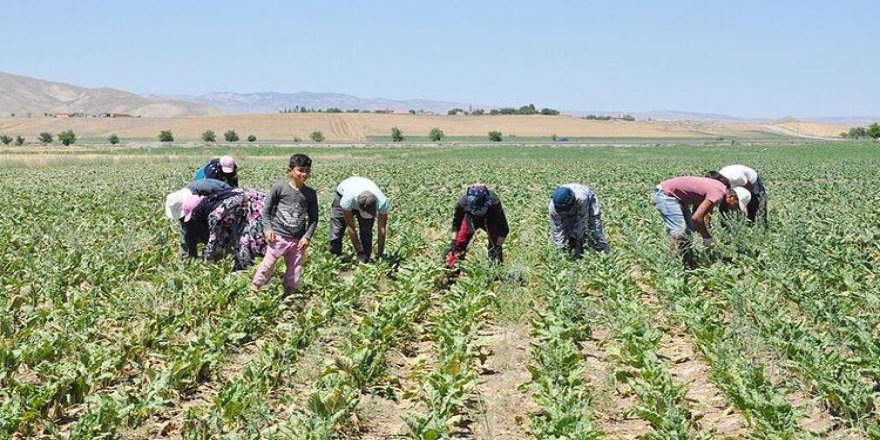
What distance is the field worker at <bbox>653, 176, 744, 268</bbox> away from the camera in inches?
349

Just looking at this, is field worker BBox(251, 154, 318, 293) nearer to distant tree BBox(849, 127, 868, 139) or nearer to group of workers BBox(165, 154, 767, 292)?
group of workers BBox(165, 154, 767, 292)

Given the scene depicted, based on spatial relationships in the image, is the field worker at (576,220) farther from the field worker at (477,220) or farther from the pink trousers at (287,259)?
the pink trousers at (287,259)

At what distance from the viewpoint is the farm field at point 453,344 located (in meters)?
4.87

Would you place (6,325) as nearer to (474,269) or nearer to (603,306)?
(474,269)

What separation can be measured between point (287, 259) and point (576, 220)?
3314mm

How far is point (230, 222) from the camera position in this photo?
29.7ft

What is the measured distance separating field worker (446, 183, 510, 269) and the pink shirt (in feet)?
6.43

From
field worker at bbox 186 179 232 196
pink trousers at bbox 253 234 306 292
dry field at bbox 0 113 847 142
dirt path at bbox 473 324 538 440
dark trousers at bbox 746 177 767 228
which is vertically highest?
field worker at bbox 186 179 232 196

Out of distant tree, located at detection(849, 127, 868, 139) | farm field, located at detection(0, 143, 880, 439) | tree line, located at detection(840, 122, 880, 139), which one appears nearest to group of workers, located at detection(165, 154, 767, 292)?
farm field, located at detection(0, 143, 880, 439)

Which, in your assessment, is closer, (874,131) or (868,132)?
(874,131)

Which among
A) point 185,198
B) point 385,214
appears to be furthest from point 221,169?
point 385,214

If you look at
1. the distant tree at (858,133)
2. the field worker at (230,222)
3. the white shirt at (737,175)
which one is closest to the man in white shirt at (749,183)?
the white shirt at (737,175)

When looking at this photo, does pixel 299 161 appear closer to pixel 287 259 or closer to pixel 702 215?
pixel 287 259

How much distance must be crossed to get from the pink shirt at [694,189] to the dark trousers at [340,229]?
345 centimetres
